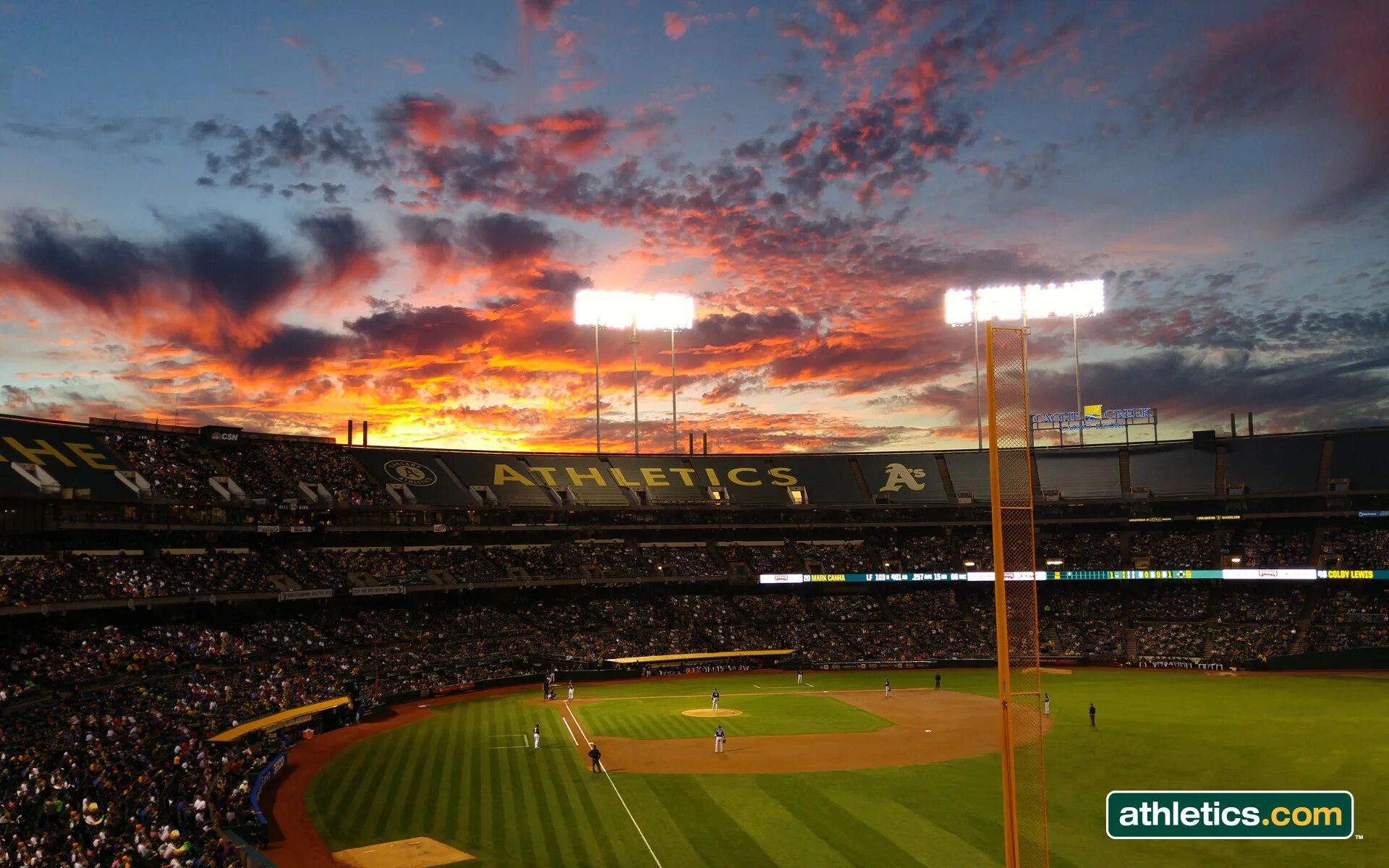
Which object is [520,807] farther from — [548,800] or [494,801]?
[494,801]

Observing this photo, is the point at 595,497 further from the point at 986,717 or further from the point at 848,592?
the point at 986,717

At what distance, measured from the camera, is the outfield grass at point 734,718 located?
42.8 metres

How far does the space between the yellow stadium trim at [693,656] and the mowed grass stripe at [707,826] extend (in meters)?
29.6

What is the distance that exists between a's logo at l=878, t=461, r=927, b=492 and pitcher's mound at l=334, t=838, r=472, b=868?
2447 inches

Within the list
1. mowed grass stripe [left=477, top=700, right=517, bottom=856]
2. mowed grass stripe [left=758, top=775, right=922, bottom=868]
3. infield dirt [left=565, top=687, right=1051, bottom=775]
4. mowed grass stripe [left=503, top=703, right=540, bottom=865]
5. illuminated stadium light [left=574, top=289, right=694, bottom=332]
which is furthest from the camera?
illuminated stadium light [left=574, top=289, right=694, bottom=332]

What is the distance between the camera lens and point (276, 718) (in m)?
39.2

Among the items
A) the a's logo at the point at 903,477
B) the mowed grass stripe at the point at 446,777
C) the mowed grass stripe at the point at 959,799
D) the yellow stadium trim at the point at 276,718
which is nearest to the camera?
the mowed grass stripe at the point at 959,799

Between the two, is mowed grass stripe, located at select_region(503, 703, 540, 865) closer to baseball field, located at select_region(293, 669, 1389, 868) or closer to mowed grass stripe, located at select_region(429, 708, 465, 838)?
baseball field, located at select_region(293, 669, 1389, 868)

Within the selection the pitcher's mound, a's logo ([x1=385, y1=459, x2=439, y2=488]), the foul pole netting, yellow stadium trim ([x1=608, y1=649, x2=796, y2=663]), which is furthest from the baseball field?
a's logo ([x1=385, y1=459, x2=439, y2=488])

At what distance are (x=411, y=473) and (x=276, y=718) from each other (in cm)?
3454

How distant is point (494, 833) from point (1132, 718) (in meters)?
32.4

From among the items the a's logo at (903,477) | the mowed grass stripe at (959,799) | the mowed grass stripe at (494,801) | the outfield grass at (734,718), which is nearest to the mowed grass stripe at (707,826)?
the mowed grass stripe at (494,801)

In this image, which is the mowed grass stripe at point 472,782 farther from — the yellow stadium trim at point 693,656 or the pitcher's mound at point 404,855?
the yellow stadium trim at point 693,656

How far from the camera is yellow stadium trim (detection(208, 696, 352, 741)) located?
35.6m
